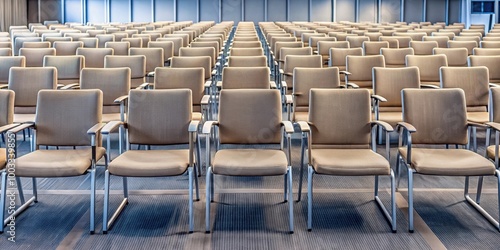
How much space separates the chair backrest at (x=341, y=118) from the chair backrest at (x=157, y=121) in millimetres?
1009

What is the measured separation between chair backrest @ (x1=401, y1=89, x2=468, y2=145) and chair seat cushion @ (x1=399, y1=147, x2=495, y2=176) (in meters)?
0.25

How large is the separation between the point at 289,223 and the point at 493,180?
2113 mm

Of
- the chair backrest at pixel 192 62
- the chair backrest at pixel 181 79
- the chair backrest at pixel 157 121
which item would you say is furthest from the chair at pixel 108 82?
the chair backrest at pixel 157 121

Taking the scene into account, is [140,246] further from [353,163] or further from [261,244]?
[353,163]

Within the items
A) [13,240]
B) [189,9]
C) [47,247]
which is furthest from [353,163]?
[189,9]

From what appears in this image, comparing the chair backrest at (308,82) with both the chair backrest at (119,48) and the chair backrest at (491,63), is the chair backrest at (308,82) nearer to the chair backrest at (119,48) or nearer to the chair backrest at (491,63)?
the chair backrest at (491,63)

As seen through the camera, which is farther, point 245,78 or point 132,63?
point 132,63

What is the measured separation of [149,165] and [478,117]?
3295 mm

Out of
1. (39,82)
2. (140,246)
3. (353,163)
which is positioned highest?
(39,82)

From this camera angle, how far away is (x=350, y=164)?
3.49 meters

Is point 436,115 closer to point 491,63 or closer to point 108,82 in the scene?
point 491,63

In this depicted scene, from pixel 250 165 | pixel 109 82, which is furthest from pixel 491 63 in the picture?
pixel 109 82

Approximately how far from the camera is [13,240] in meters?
3.33

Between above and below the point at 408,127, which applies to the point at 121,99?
above
